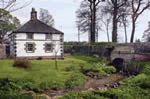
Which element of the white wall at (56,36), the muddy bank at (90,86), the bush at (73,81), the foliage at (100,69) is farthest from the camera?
the white wall at (56,36)

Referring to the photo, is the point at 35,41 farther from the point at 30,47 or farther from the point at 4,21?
the point at 4,21

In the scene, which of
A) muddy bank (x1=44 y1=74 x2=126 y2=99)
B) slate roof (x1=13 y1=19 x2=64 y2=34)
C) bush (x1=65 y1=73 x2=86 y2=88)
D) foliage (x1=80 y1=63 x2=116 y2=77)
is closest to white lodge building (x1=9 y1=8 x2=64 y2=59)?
slate roof (x1=13 y1=19 x2=64 y2=34)

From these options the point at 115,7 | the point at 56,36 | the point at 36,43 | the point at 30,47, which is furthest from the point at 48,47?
the point at 115,7

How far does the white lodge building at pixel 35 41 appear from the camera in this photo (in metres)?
21.5

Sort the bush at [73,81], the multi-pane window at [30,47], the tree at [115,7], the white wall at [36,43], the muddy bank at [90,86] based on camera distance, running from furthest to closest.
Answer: the tree at [115,7] → the multi-pane window at [30,47] → the white wall at [36,43] → the bush at [73,81] → the muddy bank at [90,86]

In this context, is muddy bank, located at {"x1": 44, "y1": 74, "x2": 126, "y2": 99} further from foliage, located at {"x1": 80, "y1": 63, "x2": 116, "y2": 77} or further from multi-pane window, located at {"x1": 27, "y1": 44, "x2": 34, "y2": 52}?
multi-pane window, located at {"x1": 27, "y1": 44, "x2": 34, "y2": 52}

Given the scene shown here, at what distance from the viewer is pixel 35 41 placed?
22125 millimetres

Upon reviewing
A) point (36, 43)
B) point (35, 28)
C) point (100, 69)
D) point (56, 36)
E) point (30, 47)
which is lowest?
point (100, 69)

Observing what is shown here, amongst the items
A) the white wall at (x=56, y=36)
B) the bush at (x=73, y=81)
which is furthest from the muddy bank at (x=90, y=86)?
the white wall at (x=56, y=36)

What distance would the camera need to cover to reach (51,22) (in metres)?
49.2

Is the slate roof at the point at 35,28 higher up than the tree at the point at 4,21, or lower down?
higher up

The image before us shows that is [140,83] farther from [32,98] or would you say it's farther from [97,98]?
[32,98]

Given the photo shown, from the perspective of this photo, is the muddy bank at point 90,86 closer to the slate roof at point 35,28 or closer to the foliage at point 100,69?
the foliage at point 100,69

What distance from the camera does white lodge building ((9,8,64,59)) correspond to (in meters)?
21.5
